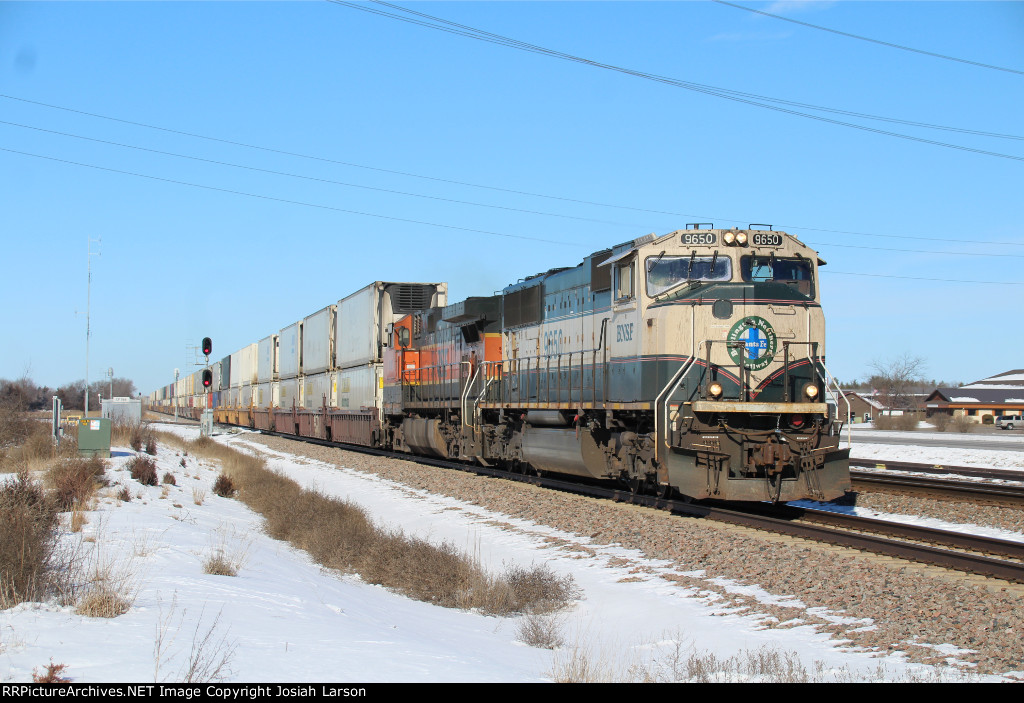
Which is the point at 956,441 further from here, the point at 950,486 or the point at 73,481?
the point at 73,481

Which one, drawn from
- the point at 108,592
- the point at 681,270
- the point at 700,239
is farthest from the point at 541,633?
the point at 700,239

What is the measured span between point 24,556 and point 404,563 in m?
4.40

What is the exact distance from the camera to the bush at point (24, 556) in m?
6.34

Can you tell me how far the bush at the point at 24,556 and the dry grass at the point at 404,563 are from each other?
357 centimetres

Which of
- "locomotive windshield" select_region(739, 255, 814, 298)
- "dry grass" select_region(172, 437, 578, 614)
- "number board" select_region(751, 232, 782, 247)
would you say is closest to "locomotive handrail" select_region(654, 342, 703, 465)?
"locomotive windshield" select_region(739, 255, 814, 298)

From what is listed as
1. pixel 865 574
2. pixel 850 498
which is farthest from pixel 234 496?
pixel 865 574

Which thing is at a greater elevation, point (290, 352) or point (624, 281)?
point (290, 352)

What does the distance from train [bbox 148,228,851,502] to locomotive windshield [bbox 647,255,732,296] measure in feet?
0.06

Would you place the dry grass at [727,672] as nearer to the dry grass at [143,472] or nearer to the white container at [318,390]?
the dry grass at [143,472]

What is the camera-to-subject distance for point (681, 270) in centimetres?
1350

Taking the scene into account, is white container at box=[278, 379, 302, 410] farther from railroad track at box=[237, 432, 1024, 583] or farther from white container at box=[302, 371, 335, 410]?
railroad track at box=[237, 432, 1024, 583]

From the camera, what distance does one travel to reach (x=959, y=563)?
901cm

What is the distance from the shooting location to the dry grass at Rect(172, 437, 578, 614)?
891cm
